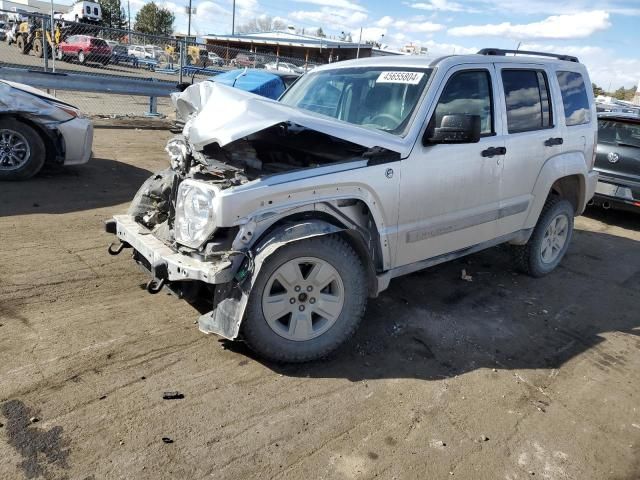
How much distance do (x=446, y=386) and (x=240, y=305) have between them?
1439mm

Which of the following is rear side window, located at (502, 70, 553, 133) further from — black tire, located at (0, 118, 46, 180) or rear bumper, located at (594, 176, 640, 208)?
black tire, located at (0, 118, 46, 180)

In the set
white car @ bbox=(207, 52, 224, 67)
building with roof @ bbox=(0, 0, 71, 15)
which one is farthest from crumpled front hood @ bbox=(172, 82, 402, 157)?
building with roof @ bbox=(0, 0, 71, 15)

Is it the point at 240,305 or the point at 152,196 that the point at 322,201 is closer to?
the point at 240,305

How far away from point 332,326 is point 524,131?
8.57ft

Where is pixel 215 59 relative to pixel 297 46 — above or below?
below

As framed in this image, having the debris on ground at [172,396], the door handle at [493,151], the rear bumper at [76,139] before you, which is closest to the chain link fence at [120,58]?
the rear bumper at [76,139]

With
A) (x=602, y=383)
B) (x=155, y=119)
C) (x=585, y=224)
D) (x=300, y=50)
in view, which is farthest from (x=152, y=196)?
(x=300, y=50)

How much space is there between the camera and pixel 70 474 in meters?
2.43

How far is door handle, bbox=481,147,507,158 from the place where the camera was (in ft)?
14.0

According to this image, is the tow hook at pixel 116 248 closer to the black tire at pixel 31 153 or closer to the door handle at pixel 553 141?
the black tire at pixel 31 153

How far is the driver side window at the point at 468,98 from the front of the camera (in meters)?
4.05

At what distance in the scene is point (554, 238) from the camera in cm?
571

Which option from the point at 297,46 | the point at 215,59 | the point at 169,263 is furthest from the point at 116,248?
the point at 297,46

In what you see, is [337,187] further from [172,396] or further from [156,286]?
[172,396]
